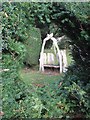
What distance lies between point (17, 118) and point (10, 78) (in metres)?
0.31

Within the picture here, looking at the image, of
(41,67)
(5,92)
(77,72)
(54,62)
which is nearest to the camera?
(5,92)

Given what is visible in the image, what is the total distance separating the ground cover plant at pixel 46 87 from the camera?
2.09 metres

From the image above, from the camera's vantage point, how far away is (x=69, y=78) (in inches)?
95.6

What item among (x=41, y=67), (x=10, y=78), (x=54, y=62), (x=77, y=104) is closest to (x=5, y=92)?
(x=10, y=78)

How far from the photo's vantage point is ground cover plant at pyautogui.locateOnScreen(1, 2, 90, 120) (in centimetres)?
209

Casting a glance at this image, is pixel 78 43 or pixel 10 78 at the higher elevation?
pixel 78 43

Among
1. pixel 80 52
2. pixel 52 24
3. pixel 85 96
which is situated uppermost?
pixel 52 24

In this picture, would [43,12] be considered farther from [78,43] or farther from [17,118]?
[17,118]

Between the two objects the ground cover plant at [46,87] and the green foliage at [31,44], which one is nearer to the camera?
the ground cover plant at [46,87]

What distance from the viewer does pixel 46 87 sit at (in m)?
2.44

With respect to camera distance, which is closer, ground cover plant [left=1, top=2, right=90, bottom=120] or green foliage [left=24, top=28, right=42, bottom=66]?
ground cover plant [left=1, top=2, right=90, bottom=120]

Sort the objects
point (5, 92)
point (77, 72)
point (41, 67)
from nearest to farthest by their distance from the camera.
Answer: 1. point (5, 92)
2. point (77, 72)
3. point (41, 67)

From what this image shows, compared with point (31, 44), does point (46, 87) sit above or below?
below

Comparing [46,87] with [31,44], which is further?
[31,44]
